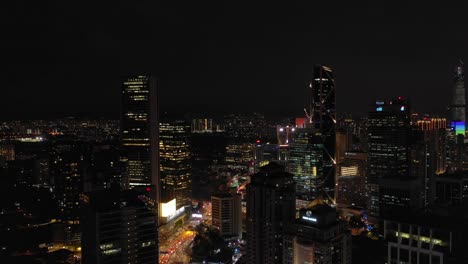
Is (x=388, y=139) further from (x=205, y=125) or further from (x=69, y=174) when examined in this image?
(x=205, y=125)

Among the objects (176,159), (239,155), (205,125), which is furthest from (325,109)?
(205,125)

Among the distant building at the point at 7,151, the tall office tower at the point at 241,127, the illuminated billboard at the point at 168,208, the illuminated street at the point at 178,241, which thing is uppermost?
the tall office tower at the point at 241,127

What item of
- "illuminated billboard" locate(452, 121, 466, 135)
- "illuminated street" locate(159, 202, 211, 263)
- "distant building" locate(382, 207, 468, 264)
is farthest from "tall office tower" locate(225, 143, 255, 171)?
"distant building" locate(382, 207, 468, 264)

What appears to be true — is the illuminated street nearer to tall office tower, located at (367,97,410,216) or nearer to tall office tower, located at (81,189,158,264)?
tall office tower, located at (81,189,158,264)

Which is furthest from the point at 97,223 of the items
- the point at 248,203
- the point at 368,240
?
the point at 368,240

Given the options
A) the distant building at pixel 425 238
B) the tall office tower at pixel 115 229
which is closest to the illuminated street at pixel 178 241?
the tall office tower at pixel 115 229

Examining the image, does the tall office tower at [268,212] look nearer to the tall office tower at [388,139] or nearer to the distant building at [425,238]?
the distant building at [425,238]

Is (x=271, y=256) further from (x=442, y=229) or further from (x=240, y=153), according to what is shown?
(x=240, y=153)
